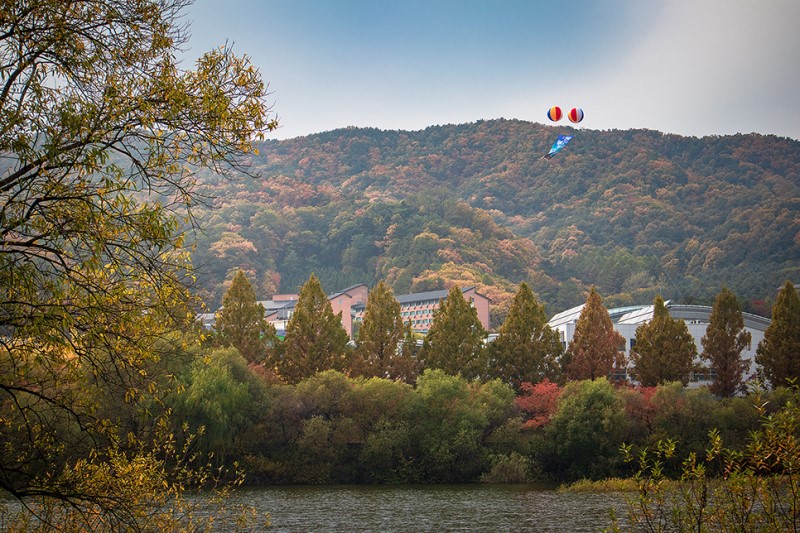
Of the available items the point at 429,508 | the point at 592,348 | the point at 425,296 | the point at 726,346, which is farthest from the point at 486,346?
the point at 425,296

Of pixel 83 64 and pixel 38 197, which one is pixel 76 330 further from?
pixel 83 64

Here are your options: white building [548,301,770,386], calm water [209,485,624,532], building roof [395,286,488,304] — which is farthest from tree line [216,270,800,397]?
building roof [395,286,488,304]

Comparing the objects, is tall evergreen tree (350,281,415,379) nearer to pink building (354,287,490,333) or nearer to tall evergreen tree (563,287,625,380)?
tall evergreen tree (563,287,625,380)

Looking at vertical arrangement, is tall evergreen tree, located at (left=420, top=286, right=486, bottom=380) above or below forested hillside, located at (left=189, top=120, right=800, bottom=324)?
below

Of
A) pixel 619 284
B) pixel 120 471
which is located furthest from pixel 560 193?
pixel 120 471

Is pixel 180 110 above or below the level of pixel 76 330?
above

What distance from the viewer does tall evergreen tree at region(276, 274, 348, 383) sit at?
182 ft

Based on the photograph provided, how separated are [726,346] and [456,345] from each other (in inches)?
689

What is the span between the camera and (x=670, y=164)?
163500 mm

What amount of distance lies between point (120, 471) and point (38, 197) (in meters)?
3.98

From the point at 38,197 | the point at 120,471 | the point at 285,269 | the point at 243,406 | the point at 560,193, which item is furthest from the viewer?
the point at 560,193

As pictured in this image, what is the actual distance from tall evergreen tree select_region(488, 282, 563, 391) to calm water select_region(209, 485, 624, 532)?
12.9 meters

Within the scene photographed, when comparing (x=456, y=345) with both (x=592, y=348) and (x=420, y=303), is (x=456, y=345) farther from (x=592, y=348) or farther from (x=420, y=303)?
(x=420, y=303)

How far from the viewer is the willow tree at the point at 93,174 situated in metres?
8.62
